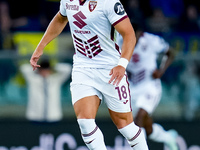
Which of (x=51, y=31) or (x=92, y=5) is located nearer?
(x=92, y=5)

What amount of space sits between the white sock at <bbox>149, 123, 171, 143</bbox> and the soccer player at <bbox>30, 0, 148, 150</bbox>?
2326 millimetres

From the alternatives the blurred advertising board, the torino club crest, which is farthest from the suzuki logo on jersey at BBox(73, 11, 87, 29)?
the blurred advertising board

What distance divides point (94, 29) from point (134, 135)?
1.17m

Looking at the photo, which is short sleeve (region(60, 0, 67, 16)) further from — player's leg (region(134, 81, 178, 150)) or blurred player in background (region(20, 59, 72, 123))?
blurred player in background (region(20, 59, 72, 123))

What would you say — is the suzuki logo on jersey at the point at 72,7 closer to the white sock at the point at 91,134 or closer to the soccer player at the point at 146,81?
the white sock at the point at 91,134

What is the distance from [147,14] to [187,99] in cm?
328

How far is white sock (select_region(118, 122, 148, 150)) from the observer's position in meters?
6.17

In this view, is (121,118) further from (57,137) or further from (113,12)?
(57,137)

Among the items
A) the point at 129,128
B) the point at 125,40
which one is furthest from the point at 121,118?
the point at 125,40

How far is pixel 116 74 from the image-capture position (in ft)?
18.4

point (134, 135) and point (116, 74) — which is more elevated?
point (116, 74)

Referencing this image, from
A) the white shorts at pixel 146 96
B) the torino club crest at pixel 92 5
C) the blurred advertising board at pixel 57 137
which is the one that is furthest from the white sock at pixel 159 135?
the torino club crest at pixel 92 5

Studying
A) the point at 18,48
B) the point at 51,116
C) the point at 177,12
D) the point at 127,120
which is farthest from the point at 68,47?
the point at 127,120

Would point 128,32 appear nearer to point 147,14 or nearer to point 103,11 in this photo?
point 103,11
